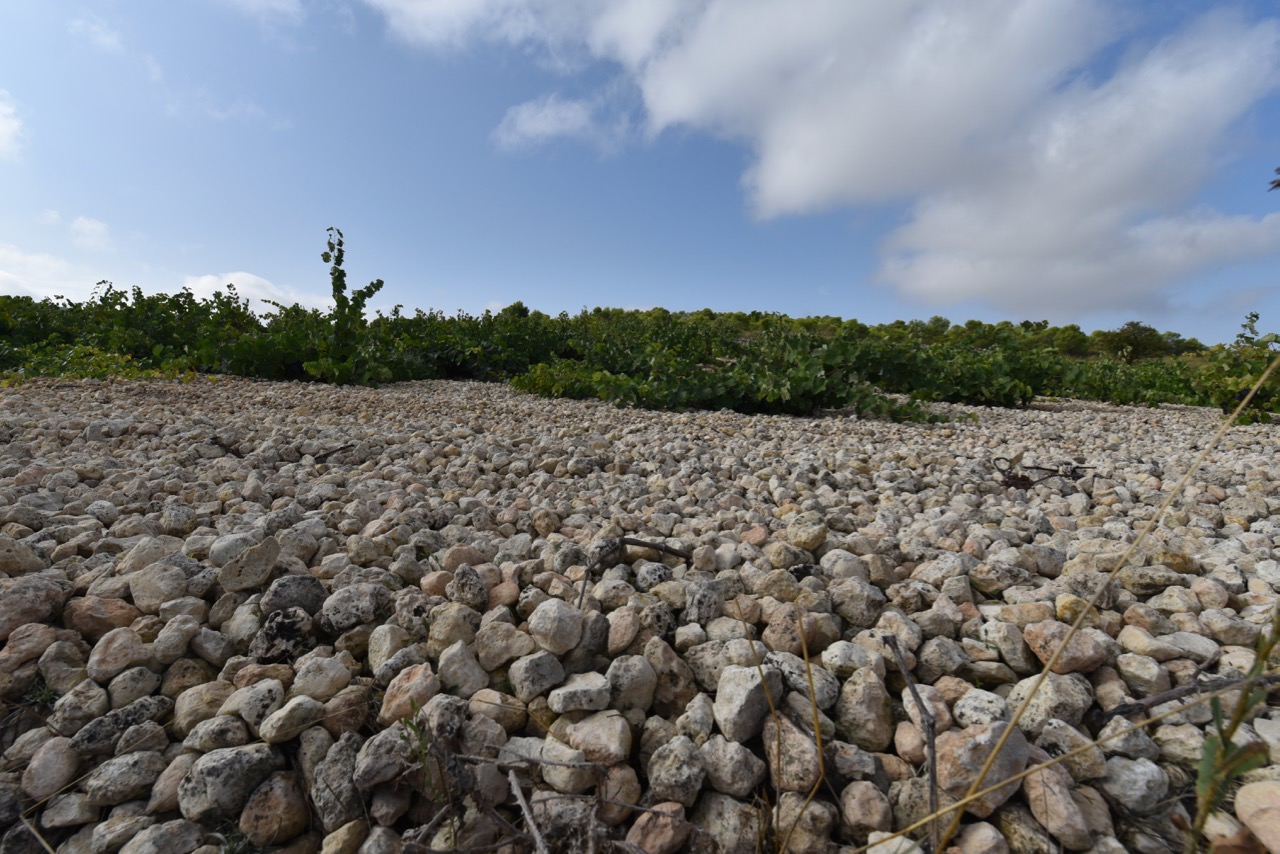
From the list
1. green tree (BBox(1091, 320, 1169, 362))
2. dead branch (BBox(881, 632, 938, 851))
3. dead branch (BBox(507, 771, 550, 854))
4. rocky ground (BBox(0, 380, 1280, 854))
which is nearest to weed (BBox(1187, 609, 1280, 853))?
rocky ground (BBox(0, 380, 1280, 854))

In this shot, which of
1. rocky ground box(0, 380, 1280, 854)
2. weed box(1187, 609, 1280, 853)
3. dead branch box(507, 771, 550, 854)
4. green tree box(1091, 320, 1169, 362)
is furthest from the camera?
green tree box(1091, 320, 1169, 362)

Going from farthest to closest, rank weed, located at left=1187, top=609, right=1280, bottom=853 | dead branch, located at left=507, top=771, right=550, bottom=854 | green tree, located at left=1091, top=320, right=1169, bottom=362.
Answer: green tree, located at left=1091, top=320, right=1169, bottom=362, dead branch, located at left=507, top=771, right=550, bottom=854, weed, located at left=1187, top=609, right=1280, bottom=853

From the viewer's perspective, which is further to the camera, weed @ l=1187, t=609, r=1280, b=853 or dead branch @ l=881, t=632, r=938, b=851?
dead branch @ l=881, t=632, r=938, b=851

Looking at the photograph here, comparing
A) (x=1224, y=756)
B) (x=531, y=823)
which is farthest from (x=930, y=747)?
(x=531, y=823)

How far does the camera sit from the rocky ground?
1.14m

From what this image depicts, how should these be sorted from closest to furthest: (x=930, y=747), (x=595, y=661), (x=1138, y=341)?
(x=930, y=747) < (x=595, y=661) < (x=1138, y=341)

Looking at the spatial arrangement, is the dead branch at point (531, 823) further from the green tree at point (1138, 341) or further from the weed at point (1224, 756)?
the green tree at point (1138, 341)

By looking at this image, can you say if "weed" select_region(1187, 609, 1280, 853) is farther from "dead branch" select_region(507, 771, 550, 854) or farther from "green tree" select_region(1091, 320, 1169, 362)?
"green tree" select_region(1091, 320, 1169, 362)

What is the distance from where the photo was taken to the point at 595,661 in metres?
1.49

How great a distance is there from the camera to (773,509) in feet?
8.54

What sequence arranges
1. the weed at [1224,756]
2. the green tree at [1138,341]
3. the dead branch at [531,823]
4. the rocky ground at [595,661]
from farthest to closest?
the green tree at [1138,341]
the rocky ground at [595,661]
the dead branch at [531,823]
the weed at [1224,756]

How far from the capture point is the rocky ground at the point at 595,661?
1139mm

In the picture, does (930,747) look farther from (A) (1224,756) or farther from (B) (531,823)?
(B) (531,823)

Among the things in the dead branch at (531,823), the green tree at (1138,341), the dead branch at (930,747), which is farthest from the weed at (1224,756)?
the green tree at (1138,341)
